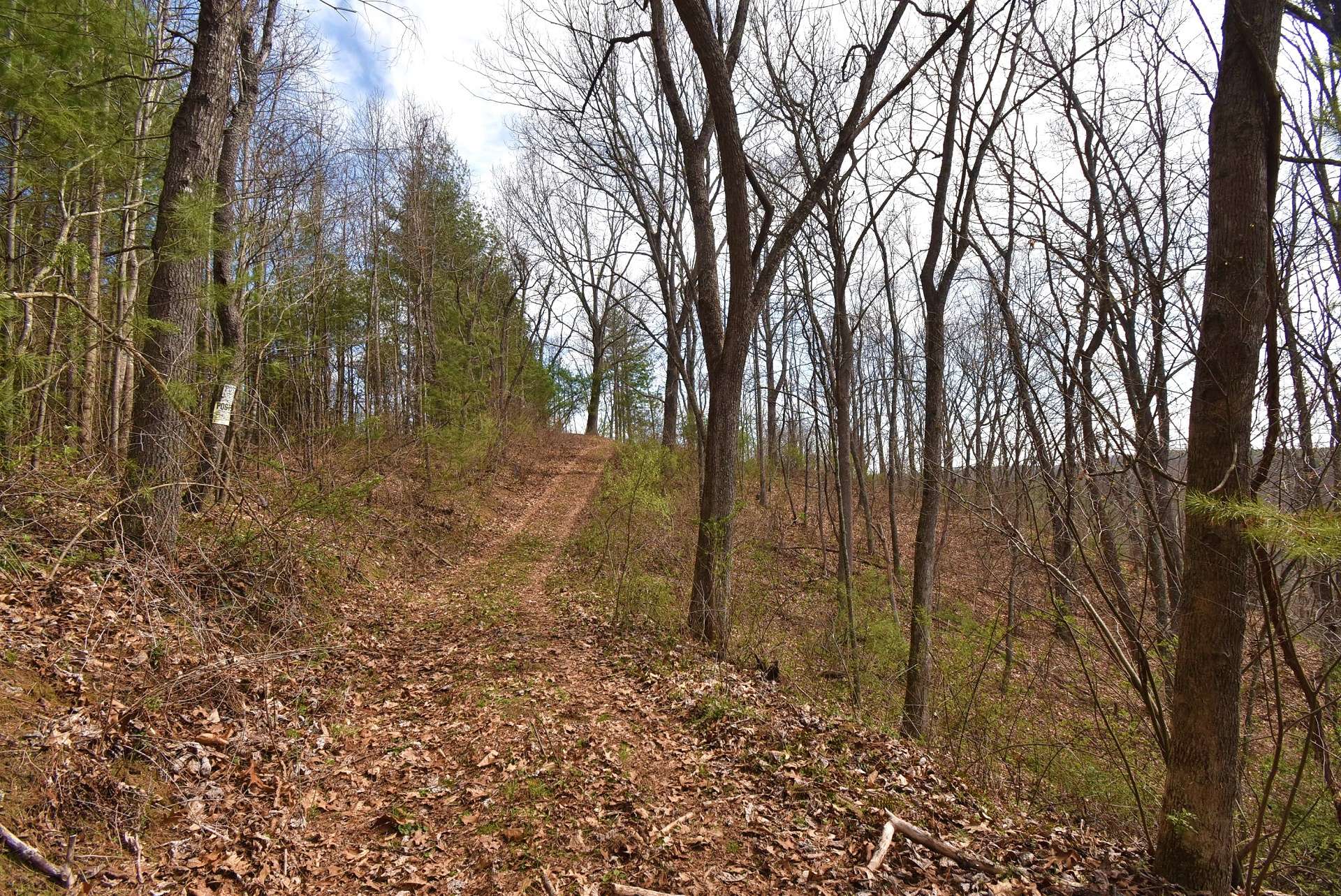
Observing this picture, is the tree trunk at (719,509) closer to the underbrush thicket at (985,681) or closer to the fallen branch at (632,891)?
the underbrush thicket at (985,681)

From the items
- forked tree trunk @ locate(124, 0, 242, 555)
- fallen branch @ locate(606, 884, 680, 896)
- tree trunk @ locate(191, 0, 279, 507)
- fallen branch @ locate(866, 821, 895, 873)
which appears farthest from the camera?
tree trunk @ locate(191, 0, 279, 507)

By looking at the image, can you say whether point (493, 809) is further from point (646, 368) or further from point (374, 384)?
point (646, 368)

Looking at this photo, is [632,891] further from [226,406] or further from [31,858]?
[226,406]

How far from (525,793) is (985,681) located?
706 centimetres

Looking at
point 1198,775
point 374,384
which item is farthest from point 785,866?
point 374,384

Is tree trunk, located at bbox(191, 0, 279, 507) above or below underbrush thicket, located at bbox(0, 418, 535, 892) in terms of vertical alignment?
above

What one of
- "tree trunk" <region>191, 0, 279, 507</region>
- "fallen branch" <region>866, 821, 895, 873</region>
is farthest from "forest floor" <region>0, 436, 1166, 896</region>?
"tree trunk" <region>191, 0, 279, 507</region>

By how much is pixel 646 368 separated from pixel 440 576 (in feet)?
62.4

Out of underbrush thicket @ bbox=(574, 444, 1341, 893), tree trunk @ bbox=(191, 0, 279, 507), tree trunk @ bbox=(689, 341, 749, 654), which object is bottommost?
underbrush thicket @ bbox=(574, 444, 1341, 893)

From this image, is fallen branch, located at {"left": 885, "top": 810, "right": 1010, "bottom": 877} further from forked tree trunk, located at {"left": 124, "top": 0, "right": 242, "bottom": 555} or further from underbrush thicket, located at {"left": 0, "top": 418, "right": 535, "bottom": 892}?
forked tree trunk, located at {"left": 124, "top": 0, "right": 242, "bottom": 555}

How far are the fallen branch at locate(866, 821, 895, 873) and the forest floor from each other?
2cm

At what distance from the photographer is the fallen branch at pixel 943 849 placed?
3258 mm

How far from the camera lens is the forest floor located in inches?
120

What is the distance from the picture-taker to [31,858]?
7.98ft
